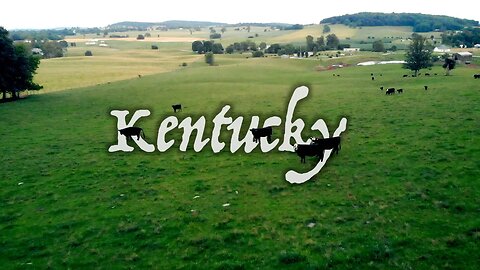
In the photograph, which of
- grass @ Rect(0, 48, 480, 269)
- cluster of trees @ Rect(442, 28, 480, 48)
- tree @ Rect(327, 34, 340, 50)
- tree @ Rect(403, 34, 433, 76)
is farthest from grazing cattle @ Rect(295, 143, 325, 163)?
tree @ Rect(327, 34, 340, 50)

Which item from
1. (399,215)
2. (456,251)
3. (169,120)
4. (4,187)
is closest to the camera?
(456,251)

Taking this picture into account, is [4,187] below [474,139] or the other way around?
below

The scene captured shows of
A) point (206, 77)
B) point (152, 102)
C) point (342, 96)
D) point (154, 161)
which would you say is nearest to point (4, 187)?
point (154, 161)

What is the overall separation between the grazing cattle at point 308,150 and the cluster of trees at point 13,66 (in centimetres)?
5013

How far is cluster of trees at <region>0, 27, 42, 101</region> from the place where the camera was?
5591 cm

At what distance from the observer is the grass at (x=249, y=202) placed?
41.4ft

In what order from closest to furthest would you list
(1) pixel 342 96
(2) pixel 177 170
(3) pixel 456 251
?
(3) pixel 456 251 < (2) pixel 177 170 < (1) pixel 342 96

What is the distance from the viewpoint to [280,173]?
2056cm

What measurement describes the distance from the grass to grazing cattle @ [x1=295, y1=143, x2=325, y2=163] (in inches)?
22.5

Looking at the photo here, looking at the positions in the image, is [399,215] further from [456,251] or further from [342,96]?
[342,96]

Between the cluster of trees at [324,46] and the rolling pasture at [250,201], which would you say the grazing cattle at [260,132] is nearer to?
the rolling pasture at [250,201]

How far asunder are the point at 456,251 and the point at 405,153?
1112cm

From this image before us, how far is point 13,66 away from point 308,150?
5189 cm

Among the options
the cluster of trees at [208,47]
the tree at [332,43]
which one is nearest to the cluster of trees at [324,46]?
the tree at [332,43]
